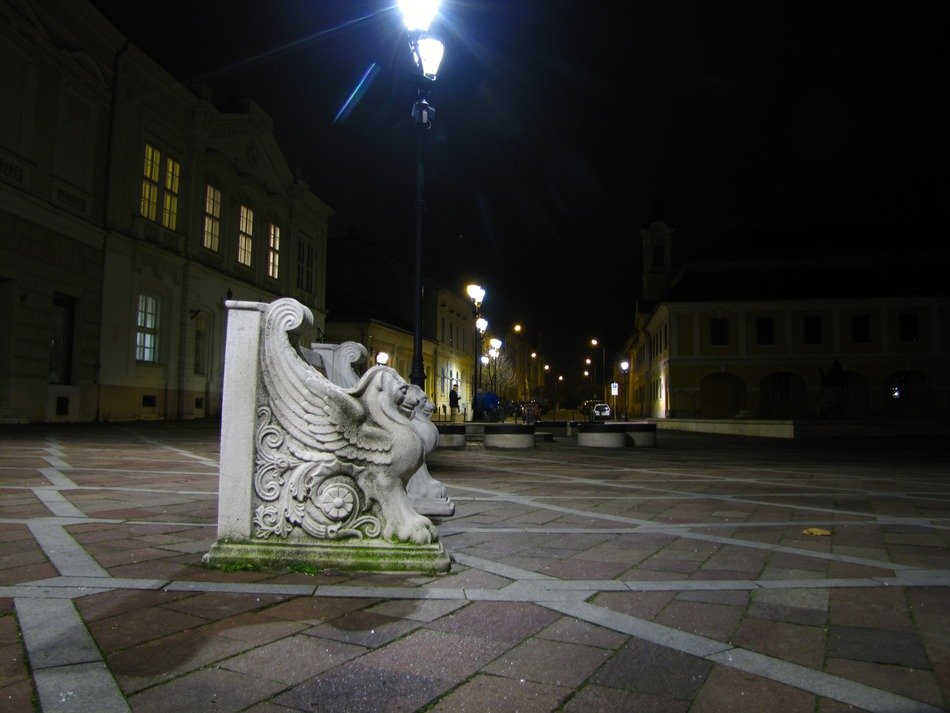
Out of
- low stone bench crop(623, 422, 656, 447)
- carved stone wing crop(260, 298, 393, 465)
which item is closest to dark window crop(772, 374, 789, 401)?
low stone bench crop(623, 422, 656, 447)

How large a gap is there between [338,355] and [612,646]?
3.11 m

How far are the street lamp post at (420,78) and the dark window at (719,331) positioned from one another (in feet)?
120

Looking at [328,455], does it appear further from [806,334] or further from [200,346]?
[806,334]

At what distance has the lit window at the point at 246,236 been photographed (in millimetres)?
29844

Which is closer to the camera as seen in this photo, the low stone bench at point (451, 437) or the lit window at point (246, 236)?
the low stone bench at point (451, 437)

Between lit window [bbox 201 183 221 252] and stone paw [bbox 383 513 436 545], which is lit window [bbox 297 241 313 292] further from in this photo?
stone paw [bbox 383 513 436 545]

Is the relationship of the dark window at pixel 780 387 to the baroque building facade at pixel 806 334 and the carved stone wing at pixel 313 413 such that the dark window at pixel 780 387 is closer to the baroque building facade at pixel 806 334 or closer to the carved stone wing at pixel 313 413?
the baroque building facade at pixel 806 334

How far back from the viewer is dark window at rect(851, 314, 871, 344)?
1658 inches

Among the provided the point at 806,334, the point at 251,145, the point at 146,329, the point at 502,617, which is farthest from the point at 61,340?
the point at 806,334

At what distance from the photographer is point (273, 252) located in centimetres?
3288

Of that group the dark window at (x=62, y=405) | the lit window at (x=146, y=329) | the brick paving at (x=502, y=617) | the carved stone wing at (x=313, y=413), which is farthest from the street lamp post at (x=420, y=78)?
the lit window at (x=146, y=329)

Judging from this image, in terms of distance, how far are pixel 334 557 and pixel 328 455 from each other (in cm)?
55

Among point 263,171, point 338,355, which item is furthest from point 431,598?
point 263,171

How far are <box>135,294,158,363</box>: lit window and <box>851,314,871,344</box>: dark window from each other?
131ft
